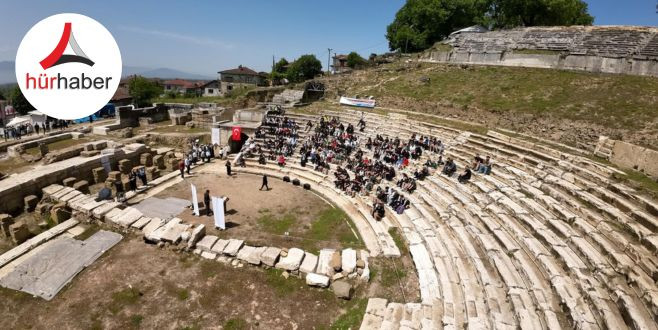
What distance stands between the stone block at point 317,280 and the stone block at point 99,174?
16365 mm

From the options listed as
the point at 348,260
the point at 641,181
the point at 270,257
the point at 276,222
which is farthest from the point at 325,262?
the point at 641,181

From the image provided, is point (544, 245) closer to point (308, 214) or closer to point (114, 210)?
point (308, 214)

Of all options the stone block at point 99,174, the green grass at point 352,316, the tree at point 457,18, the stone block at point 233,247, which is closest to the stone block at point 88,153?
the stone block at point 99,174

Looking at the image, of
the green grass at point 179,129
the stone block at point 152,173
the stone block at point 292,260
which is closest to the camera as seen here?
the stone block at point 292,260

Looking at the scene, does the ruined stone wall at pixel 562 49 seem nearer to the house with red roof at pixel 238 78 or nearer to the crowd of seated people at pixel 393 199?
the crowd of seated people at pixel 393 199

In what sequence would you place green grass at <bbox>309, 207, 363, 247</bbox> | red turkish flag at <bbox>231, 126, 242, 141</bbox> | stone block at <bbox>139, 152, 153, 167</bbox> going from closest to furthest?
green grass at <bbox>309, 207, 363, 247</bbox> → stone block at <bbox>139, 152, 153, 167</bbox> → red turkish flag at <bbox>231, 126, 242, 141</bbox>

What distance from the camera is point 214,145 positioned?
83.8 feet

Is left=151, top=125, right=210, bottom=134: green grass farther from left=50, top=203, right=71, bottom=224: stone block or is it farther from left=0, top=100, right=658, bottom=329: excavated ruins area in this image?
left=50, top=203, right=71, bottom=224: stone block

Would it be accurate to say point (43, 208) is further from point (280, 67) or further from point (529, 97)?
point (280, 67)

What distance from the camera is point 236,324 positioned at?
899cm

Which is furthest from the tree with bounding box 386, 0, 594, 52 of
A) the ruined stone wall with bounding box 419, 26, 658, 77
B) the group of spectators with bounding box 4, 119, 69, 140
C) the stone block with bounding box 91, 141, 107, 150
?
the group of spectators with bounding box 4, 119, 69, 140

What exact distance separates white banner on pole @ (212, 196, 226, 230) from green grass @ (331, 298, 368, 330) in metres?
6.82

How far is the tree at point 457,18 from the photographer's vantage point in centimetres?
4781

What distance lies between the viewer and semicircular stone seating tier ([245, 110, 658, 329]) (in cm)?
763
